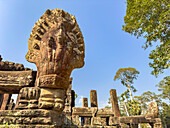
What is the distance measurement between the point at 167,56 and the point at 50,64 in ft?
18.2

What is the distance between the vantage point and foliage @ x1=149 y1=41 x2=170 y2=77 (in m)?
5.36

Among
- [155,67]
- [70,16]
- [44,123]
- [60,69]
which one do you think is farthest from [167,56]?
[44,123]

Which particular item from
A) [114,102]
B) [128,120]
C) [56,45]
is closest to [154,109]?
[128,120]

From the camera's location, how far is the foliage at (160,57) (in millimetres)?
5355

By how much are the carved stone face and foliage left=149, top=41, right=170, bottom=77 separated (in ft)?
15.9

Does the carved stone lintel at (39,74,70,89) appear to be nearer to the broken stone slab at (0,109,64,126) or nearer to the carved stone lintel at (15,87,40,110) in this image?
the carved stone lintel at (15,87,40,110)

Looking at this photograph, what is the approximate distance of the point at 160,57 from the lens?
562 cm

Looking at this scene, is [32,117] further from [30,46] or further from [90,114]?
[90,114]

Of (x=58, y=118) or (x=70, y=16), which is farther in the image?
(x=70, y=16)

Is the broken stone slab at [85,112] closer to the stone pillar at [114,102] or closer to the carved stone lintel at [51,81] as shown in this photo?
the carved stone lintel at [51,81]

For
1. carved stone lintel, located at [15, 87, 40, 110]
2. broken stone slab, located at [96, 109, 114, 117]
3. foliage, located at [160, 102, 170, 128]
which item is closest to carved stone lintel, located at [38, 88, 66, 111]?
carved stone lintel, located at [15, 87, 40, 110]

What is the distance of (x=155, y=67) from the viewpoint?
6.31 meters

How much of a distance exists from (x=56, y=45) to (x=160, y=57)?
568 centimetres

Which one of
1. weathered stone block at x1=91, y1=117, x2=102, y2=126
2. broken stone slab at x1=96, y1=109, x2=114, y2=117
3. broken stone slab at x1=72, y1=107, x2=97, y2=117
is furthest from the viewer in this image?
broken stone slab at x1=72, y1=107, x2=97, y2=117
